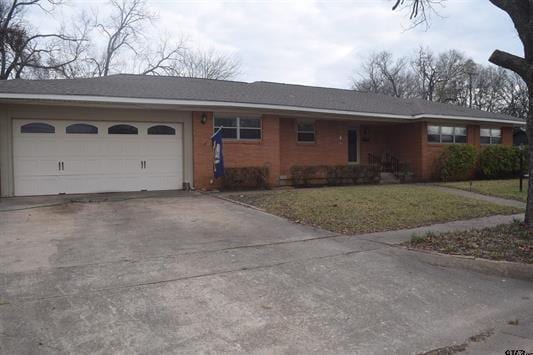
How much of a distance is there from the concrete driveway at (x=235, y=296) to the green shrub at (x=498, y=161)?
16.1 metres

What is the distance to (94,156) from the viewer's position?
1395 cm

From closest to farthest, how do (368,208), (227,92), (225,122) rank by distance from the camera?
1. (368,208)
2. (225,122)
3. (227,92)

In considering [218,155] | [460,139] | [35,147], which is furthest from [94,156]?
[460,139]

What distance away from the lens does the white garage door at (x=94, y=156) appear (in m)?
13.2

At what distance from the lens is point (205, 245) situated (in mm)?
7184

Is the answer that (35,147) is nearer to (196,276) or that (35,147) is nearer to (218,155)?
(218,155)

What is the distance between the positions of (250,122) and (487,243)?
35.0 feet

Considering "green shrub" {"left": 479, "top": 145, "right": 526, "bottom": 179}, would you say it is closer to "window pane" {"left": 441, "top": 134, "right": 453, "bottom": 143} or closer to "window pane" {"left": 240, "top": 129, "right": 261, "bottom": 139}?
"window pane" {"left": 441, "top": 134, "right": 453, "bottom": 143}

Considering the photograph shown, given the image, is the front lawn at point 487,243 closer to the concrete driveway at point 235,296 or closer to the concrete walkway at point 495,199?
the concrete driveway at point 235,296

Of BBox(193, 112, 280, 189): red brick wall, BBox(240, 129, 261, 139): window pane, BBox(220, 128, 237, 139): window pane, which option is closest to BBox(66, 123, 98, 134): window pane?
BBox(193, 112, 280, 189): red brick wall

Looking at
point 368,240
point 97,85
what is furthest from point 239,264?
point 97,85

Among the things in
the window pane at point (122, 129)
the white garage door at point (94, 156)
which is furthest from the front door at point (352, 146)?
the window pane at point (122, 129)

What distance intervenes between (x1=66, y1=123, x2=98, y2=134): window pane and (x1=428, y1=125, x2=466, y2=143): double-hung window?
1528cm

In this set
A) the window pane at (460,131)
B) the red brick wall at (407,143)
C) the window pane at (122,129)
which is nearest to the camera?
the window pane at (122,129)
